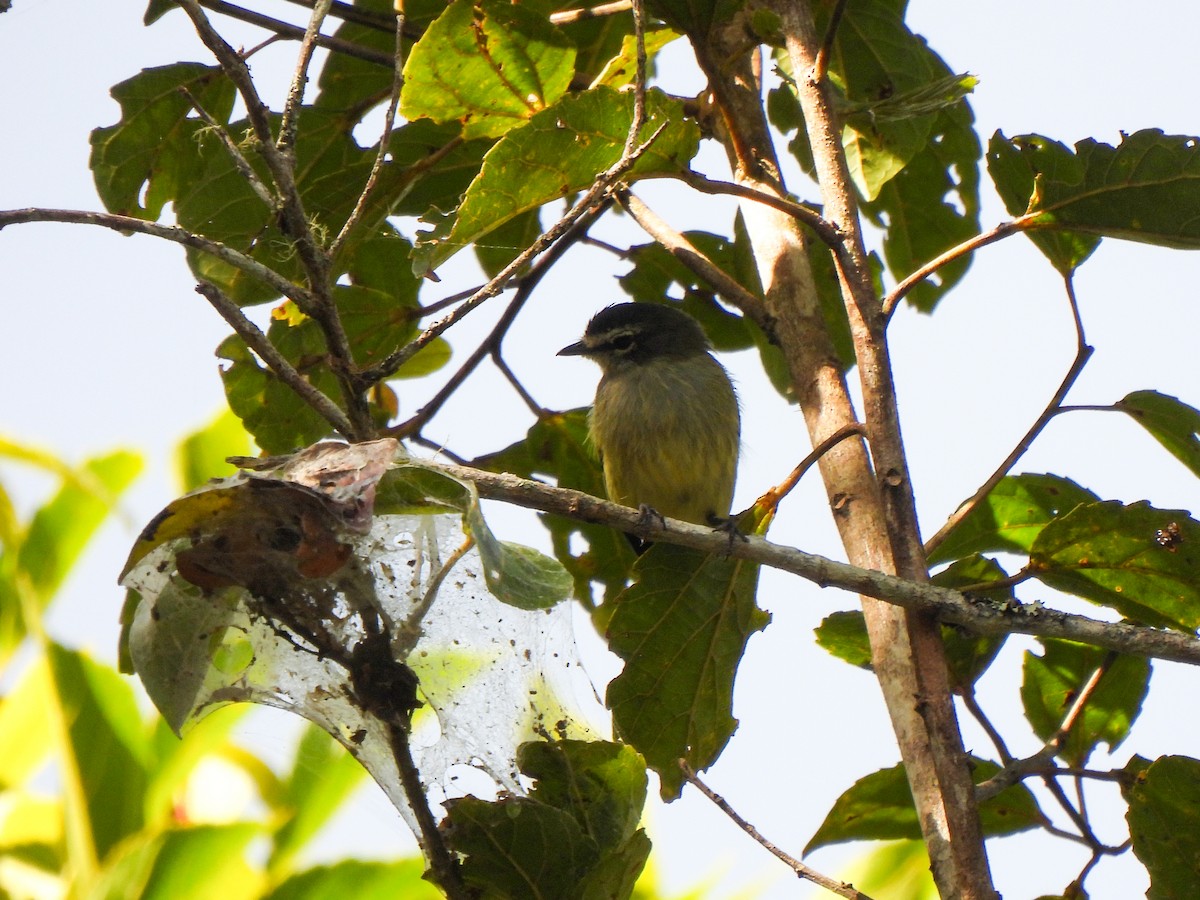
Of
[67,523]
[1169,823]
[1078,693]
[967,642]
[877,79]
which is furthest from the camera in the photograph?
[67,523]

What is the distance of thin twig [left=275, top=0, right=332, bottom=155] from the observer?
2.21 meters

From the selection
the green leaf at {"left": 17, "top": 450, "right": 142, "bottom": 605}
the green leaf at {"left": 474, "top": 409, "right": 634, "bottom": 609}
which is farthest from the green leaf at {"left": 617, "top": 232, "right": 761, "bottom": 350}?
the green leaf at {"left": 17, "top": 450, "right": 142, "bottom": 605}

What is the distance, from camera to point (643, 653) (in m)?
3.05

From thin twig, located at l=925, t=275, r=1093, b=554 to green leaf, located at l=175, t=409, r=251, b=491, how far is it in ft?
12.2

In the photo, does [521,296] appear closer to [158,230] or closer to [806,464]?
[806,464]

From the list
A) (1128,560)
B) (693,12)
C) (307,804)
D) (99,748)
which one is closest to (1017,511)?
(1128,560)

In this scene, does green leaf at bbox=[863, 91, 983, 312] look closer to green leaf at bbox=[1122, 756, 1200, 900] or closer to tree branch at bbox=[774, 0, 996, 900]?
tree branch at bbox=[774, 0, 996, 900]

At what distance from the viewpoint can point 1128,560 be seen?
2840 millimetres

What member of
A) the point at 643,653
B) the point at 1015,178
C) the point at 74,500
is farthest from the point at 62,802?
the point at 1015,178

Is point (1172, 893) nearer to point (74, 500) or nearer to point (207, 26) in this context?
point (207, 26)

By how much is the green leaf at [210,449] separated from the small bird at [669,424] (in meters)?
1.78

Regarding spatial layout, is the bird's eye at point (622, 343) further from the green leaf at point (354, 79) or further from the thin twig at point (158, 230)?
the thin twig at point (158, 230)

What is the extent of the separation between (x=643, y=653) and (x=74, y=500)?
4346mm

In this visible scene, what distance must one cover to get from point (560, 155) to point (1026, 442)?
119 cm
